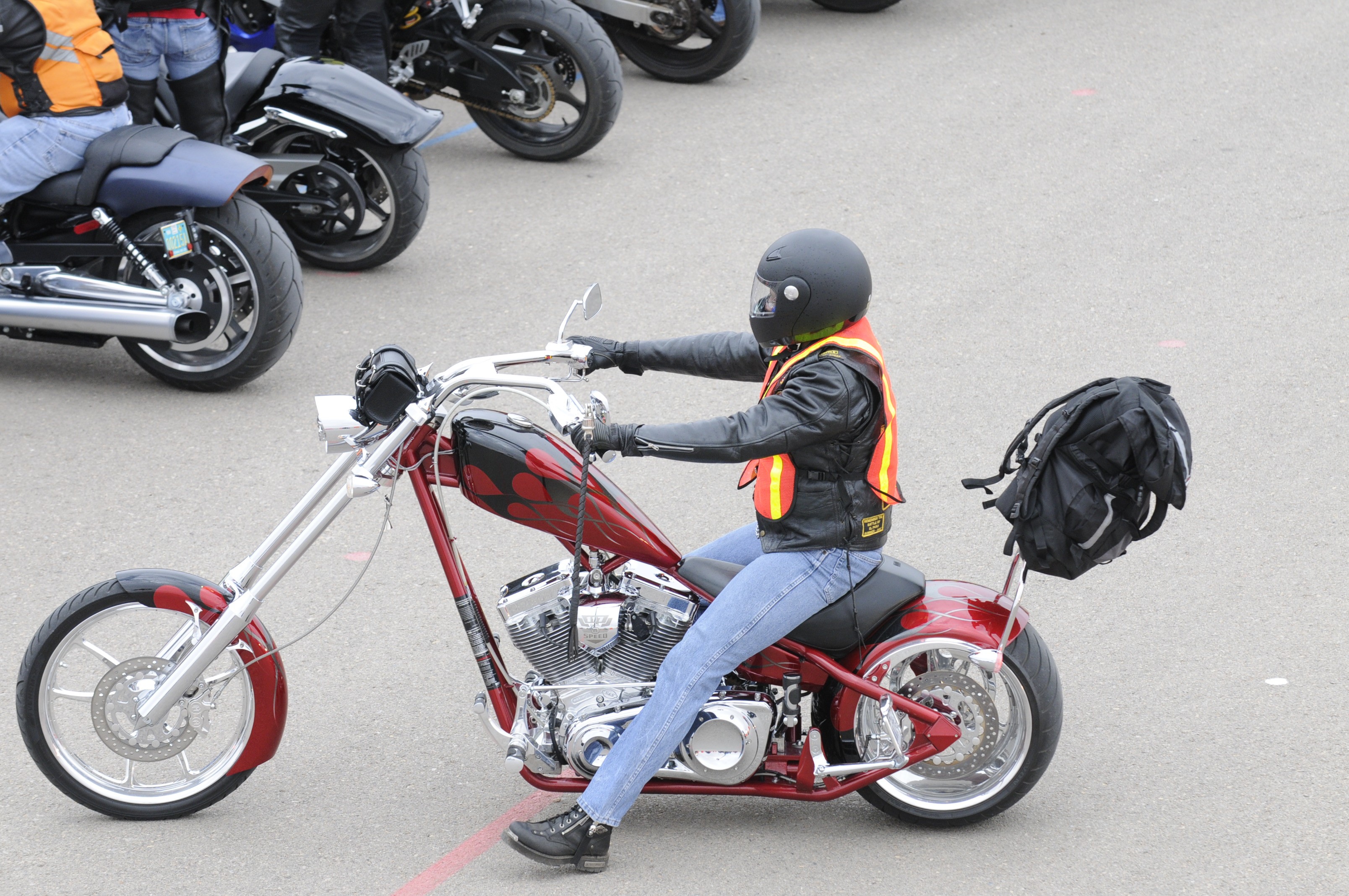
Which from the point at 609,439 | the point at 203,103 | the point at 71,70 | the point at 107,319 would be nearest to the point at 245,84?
the point at 203,103

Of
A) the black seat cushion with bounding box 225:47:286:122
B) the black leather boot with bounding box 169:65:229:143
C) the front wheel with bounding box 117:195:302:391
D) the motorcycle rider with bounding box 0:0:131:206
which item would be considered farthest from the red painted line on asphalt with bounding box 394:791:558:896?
the black seat cushion with bounding box 225:47:286:122

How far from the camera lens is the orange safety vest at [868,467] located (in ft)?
11.9

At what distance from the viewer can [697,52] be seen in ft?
35.3

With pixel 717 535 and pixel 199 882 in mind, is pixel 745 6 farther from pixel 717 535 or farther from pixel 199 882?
pixel 199 882

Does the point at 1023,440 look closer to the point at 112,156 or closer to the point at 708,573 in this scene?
the point at 708,573

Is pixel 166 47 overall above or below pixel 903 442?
above

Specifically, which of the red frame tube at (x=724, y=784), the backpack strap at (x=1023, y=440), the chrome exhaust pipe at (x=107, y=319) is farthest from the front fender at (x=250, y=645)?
the chrome exhaust pipe at (x=107, y=319)

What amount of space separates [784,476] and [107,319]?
12.2ft

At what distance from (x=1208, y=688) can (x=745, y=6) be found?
6.95 m

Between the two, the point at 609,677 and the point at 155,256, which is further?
the point at 155,256

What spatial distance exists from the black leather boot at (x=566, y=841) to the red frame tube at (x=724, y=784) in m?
0.15

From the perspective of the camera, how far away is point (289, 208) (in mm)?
7699

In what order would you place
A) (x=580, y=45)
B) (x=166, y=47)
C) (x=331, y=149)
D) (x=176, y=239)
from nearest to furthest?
(x=176, y=239)
(x=166, y=47)
(x=331, y=149)
(x=580, y=45)

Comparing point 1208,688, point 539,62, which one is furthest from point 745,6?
point 1208,688
